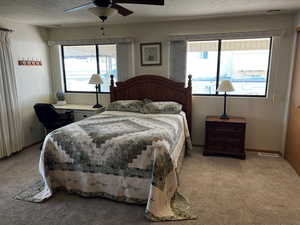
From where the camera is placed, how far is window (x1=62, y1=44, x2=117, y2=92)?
4.78 meters

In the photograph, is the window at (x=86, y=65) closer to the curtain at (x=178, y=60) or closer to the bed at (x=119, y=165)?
the curtain at (x=178, y=60)

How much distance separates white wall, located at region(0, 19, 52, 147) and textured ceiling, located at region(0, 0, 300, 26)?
0.30 metres

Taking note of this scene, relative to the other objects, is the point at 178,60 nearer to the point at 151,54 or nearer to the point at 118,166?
the point at 151,54

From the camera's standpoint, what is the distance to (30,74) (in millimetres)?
4477

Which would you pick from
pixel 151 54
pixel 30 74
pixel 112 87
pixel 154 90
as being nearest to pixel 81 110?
pixel 112 87

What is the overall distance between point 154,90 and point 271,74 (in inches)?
83.8

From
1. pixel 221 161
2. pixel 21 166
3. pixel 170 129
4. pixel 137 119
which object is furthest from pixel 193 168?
pixel 21 166

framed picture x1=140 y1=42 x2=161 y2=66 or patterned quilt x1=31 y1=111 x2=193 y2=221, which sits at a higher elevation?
framed picture x1=140 y1=42 x2=161 y2=66

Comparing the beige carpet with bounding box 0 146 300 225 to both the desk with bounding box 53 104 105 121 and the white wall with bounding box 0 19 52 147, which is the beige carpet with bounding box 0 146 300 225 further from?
the desk with bounding box 53 104 105 121

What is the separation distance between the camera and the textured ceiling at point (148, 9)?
2924 mm

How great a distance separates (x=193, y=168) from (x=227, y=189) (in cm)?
70

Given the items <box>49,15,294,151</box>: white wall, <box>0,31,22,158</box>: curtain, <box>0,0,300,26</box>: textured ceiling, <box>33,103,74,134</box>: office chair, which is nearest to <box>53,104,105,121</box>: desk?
<box>33,103,74,134</box>: office chair

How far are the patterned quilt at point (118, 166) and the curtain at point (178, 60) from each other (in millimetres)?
1641

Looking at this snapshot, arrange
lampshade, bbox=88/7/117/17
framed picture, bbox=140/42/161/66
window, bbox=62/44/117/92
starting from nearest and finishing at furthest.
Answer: lampshade, bbox=88/7/117/17 → framed picture, bbox=140/42/161/66 → window, bbox=62/44/117/92
